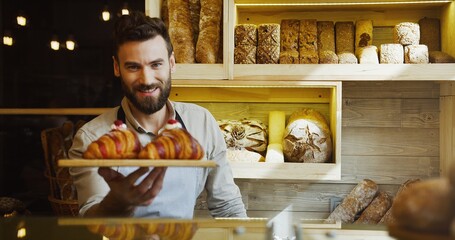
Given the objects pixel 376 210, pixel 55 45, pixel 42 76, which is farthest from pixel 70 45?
pixel 376 210

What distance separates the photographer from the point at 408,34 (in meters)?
2.61

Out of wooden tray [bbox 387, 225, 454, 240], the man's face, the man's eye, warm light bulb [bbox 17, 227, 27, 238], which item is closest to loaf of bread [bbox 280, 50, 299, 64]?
the man's face

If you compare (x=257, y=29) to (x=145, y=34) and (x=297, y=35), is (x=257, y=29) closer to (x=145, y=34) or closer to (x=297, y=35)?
(x=297, y=35)

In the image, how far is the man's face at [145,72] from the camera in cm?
179

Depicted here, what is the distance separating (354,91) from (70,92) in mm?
2054

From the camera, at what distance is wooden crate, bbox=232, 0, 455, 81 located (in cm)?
256

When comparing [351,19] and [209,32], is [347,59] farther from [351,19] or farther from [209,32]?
[209,32]

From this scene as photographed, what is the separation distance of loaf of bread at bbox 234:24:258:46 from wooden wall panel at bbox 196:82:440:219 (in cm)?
48

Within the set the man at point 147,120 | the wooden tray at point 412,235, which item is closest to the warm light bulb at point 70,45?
the man at point 147,120

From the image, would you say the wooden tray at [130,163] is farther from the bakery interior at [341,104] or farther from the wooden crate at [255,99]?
the wooden crate at [255,99]

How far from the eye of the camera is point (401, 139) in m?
2.96

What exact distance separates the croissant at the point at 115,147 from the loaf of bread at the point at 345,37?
160 centimetres

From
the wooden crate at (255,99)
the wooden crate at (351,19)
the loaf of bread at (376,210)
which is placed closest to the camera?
the wooden crate at (351,19)

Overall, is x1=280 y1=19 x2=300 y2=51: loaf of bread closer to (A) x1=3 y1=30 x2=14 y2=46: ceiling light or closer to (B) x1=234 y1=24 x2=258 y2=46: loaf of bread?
(B) x1=234 y1=24 x2=258 y2=46: loaf of bread
